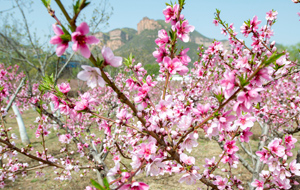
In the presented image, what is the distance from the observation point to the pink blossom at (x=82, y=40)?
30.1 inches

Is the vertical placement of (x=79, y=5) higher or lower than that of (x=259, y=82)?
higher

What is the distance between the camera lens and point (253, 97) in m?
0.93

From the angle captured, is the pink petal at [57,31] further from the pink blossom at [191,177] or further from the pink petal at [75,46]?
the pink blossom at [191,177]

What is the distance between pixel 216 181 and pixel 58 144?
9652mm

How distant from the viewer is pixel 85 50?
2.67 feet

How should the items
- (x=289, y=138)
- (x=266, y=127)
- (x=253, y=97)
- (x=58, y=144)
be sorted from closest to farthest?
1. (x=253, y=97)
2. (x=289, y=138)
3. (x=266, y=127)
4. (x=58, y=144)

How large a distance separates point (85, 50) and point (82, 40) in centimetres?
6

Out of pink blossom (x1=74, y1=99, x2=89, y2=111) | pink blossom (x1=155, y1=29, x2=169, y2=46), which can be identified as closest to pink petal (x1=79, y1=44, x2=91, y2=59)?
pink blossom (x1=74, y1=99, x2=89, y2=111)

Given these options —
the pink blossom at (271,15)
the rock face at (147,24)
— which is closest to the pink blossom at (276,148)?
the pink blossom at (271,15)

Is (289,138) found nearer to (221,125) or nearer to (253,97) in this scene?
(221,125)

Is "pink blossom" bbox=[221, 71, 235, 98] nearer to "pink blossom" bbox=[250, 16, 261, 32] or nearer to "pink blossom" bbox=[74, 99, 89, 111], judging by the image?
"pink blossom" bbox=[74, 99, 89, 111]

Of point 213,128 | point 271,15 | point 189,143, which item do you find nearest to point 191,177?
point 189,143

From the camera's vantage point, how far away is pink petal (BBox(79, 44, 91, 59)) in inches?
31.7

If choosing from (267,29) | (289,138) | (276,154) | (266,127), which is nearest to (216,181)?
(276,154)
